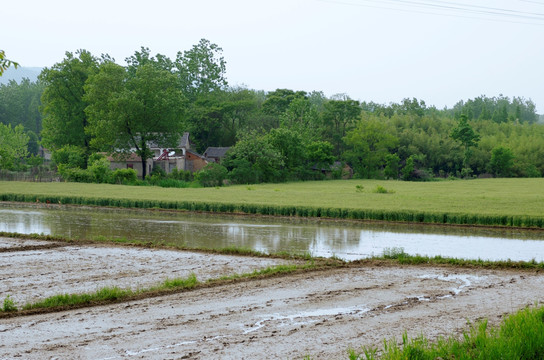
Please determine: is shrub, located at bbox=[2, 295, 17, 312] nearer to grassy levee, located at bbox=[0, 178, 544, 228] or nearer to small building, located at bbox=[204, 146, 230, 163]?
grassy levee, located at bbox=[0, 178, 544, 228]

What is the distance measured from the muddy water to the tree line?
26.5 m

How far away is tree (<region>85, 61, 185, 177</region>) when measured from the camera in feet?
174

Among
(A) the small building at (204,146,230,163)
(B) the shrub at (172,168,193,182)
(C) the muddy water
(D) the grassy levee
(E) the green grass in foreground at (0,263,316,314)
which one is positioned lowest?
(C) the muddy water

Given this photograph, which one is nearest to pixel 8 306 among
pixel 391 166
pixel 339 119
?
pixel 391 166

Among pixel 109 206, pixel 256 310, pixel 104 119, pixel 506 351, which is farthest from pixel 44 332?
pixel 104 119

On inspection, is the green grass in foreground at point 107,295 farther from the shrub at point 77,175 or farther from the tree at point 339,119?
the tree at point 339,119

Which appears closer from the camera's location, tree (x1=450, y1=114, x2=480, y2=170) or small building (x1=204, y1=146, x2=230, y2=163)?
small building (x1=204, y1=146, x2=230, y2=163)

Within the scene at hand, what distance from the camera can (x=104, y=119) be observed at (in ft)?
176

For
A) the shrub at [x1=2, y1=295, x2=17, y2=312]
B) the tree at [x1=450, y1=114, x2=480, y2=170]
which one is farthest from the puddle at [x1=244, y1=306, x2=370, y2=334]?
the tree at [x1=450, y1=114, x2=480, y2=170]

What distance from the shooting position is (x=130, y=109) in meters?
53.1

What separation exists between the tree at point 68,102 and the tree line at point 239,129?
4.2 inches

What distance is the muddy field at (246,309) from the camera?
685cm

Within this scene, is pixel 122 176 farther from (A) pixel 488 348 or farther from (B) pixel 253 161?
(A) pixel 488 348

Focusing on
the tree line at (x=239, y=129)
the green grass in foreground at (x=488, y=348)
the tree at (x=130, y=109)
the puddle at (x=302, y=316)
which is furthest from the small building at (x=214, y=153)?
the green grass in foreground at (x=488, y=348)
